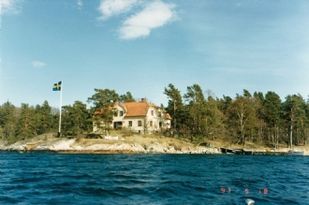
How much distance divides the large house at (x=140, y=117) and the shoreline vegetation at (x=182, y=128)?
2.72m

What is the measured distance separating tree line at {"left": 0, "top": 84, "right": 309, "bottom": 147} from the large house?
386 centimetres

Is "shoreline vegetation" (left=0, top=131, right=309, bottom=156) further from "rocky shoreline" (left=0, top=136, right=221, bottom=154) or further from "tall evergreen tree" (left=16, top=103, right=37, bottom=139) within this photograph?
"tall evergreen tree" (left=16, top=103, right=37, bottom=139)

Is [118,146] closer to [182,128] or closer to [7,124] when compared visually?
[182,128]

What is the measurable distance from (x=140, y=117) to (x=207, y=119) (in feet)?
62.5

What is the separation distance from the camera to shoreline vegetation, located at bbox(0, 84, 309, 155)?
8419cm

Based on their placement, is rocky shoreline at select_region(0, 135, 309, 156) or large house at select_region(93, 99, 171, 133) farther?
large house at select_region(93, 99, 171, 133)

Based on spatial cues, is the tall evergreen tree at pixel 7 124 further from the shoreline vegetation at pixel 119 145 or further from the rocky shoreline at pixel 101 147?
the rocky shoreline at pixel 101 147

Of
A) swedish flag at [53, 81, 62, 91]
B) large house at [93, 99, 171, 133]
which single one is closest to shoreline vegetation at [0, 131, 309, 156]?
large house at [93, 99, 171, 133]

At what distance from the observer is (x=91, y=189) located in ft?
74.9

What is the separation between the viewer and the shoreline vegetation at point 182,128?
84.2m

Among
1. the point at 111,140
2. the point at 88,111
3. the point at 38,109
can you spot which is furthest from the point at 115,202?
the point at 38,109

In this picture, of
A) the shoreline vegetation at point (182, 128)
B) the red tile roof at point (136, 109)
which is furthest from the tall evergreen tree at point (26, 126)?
the red tile roof at point (136, 109)

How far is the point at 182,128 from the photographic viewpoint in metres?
107

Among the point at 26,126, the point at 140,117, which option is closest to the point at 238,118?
the point at 140,117
